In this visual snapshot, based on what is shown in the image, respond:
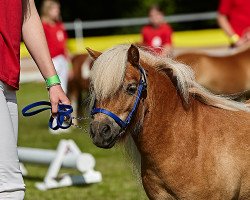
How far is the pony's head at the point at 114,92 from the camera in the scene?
4.37 meters

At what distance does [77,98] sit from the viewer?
577 inches

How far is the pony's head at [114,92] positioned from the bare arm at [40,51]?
0.32m

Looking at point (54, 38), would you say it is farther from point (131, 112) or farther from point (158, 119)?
point (131, 112)

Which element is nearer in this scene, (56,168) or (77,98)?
(56,168)

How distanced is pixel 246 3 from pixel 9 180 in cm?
787

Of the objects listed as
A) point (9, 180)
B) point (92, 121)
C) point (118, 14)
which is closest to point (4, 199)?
point (9, 180)

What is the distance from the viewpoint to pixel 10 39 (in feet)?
13.1

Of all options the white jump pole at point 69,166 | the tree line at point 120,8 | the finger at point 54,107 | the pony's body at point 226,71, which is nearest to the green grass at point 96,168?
the white jump pole at point 69,166

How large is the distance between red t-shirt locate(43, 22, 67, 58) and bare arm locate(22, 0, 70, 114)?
8.88 m

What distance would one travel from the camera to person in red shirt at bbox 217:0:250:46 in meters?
11.2

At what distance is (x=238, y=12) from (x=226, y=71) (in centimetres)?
128

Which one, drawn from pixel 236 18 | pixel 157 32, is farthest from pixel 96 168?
pixel 157 32

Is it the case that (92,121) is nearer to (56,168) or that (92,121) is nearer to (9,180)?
(9,180)

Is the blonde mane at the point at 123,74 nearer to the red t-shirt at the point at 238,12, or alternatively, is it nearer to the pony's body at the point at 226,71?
the red t-shirt at the point at 238,12
